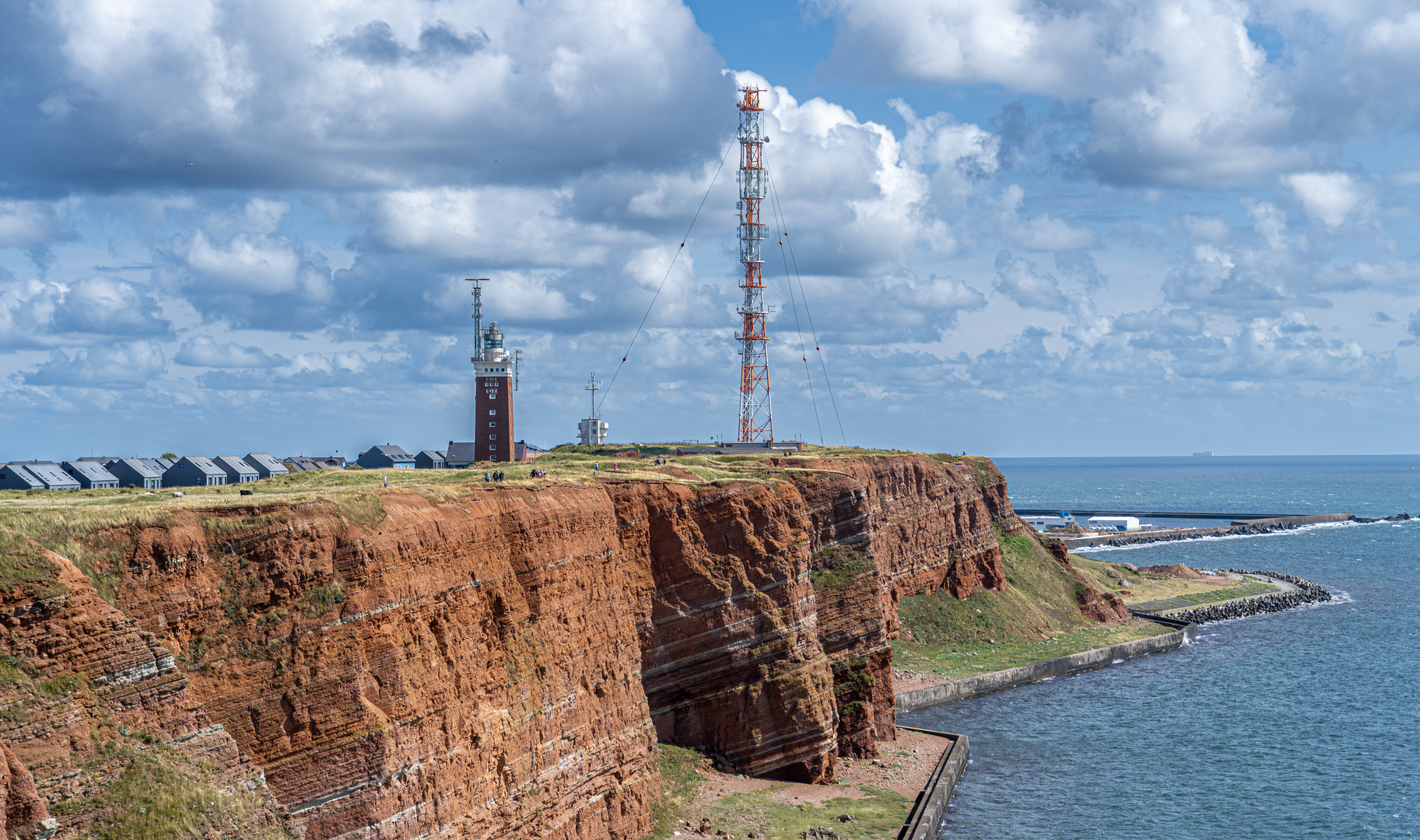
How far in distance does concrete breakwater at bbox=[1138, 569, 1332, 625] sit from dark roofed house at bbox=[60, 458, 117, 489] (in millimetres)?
104381

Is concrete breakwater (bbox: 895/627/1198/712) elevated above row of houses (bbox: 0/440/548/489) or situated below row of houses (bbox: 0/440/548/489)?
below

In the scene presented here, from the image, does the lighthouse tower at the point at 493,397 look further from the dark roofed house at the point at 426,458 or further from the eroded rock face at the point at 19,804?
the eroded rock face at the point at 19,804

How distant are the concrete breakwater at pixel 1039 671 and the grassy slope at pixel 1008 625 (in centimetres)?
124

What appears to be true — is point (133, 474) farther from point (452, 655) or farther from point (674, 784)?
point (452, 655)

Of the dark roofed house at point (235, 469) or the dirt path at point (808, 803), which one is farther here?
the dark roofed house at point (235, 469)

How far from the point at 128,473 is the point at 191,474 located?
15.4 feet

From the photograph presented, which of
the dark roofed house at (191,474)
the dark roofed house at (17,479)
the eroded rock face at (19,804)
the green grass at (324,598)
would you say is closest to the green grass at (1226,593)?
the dark roofed house at (191,474)

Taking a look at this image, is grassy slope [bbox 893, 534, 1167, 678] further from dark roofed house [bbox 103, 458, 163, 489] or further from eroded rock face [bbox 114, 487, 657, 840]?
dark roofed house [bbox 103, 458, 163, 489]

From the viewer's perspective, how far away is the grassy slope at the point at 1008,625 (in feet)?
342

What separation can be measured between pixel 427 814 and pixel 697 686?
25.5 meters

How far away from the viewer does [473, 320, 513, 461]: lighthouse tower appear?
367 feet

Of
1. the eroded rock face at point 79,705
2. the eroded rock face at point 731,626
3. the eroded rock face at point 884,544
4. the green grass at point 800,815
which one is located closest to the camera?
the eroded rock face at point 79,705

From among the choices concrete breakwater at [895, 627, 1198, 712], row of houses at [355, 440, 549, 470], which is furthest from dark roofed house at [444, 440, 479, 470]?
concrete breakwater at [895, 627, 1198, 712]

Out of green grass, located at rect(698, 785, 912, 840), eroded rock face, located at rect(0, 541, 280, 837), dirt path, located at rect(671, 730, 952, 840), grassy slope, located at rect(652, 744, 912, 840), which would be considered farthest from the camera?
green grass, located at rect(698, 785, 912, 840)
